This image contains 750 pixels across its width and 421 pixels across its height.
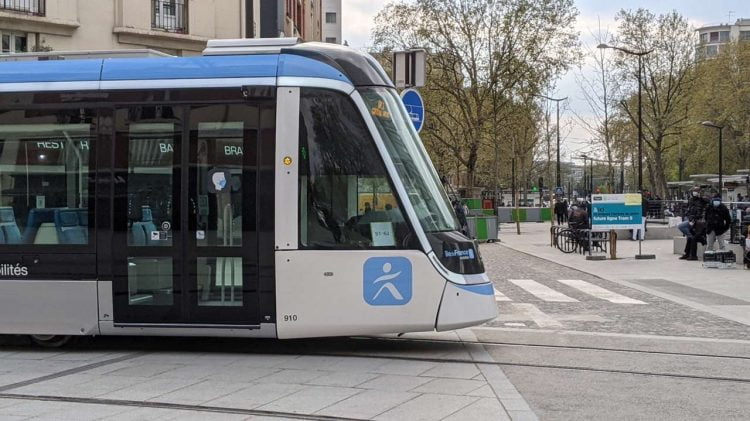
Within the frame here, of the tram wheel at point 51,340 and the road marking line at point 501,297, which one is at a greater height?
the tram wheel at point 51,340

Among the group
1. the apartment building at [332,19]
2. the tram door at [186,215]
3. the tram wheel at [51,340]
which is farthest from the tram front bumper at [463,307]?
the apartment building at [332,19]

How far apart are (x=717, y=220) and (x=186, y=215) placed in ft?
49.2

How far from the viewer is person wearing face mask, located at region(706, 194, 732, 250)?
19312 mm

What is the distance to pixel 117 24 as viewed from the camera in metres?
28.9

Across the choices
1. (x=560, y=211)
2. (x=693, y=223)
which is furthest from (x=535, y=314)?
(x=560, y=211)

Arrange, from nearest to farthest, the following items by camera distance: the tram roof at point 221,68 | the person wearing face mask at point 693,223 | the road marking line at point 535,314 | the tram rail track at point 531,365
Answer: the tram rail track at point 531,365 < the tram roof at point 221,68 < the road marking line at point 535,314 < the person wearing face mask at point 693,223

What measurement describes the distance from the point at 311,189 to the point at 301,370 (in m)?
1.80

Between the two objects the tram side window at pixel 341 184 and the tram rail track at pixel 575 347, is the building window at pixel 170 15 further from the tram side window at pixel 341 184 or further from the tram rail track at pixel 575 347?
the tram side window at pixel 341 184

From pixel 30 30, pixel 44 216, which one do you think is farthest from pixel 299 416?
pixel 30 30

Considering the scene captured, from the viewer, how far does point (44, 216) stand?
8.70 m

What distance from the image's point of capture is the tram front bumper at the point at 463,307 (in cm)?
819

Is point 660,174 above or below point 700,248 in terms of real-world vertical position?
above

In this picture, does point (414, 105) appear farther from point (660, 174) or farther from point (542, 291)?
point (660, 174)

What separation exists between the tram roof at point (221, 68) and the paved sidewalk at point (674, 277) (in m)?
6.98
